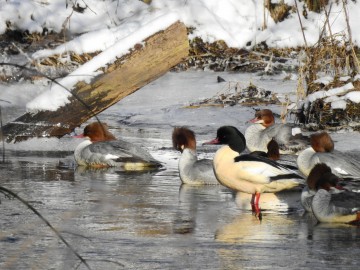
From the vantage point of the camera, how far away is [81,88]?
34.6ft

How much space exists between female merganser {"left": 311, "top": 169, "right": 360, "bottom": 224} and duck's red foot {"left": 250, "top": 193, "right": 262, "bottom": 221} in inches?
17.8

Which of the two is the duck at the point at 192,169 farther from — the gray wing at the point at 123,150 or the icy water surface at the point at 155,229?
the gray wing at the point at 123,150

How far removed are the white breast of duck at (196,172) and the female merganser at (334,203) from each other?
6.18 ft

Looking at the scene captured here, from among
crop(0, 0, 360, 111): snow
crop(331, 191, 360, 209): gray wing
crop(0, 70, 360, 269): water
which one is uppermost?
crop(0, 0, 360, 111): snow

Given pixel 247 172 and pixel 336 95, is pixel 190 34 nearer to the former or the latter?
pixel 336 95

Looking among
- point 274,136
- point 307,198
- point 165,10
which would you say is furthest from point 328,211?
point 165,10

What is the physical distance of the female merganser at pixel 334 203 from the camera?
7348mm

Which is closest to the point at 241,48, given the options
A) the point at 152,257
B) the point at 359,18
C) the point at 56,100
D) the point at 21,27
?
the point at 359,18

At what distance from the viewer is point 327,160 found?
9438mm

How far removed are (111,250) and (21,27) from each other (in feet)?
41.3

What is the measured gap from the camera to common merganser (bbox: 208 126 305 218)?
340 inches

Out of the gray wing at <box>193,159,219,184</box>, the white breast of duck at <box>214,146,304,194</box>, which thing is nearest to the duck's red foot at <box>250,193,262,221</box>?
the white breast of duck at <box>214,146,304,194</box>

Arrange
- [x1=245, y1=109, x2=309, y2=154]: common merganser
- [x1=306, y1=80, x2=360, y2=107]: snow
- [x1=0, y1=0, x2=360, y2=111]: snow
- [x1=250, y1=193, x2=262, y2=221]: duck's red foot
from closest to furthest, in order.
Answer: [x1=250, y1=193, x2=262, y2=221]: duck's red foot → [x1=245, y1=109, x2=309, y2=154]: common merganser → [x1=306, y1=80, x2=360, y2=107]: snow → [x1=0, y1=0, x2=360, y2=111]: snow

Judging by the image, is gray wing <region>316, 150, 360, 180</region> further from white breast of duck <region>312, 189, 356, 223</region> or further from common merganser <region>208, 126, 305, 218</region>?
white breast of duck <region>312, 189, 356, 223</region>
